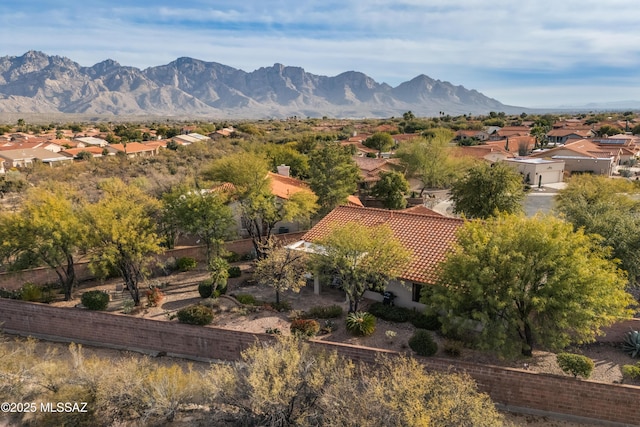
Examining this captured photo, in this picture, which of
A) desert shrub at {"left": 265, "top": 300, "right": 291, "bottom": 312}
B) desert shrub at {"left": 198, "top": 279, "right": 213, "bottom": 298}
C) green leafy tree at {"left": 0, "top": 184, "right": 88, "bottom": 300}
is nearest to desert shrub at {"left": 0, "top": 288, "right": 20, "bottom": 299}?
green leafy tree at {"left": 0, "top": 184, "right": 88, "bottom": 300}

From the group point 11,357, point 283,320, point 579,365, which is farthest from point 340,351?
point 11,357

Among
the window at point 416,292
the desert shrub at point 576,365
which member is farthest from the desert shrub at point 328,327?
the desert shrub at point 576,365

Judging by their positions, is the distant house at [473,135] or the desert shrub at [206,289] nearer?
the desert shrub at [206,289]

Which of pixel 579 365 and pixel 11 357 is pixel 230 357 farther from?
pixel 579 365

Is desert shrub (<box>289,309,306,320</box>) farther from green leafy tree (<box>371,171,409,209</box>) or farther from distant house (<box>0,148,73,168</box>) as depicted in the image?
distant house (<box>0,148,73,168</box>)

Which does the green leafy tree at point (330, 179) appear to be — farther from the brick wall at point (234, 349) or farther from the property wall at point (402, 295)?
the brick wall at point (234, 349)
